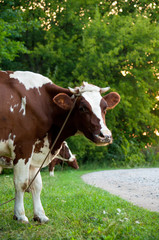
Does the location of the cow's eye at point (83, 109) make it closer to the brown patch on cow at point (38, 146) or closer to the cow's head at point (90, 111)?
the cow's head at point (90, 111)

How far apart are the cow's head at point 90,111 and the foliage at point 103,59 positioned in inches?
531

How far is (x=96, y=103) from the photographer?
4.95 meters

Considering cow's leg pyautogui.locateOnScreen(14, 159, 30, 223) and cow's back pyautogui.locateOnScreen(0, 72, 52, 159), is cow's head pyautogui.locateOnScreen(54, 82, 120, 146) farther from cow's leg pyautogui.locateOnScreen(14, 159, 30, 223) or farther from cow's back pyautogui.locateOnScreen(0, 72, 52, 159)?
cow's leg pyautogui.locateOnScreen(14, 159, 30, 223)

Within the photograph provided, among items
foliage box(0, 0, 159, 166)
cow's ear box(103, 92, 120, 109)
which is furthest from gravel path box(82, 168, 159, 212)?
foliage box(0, 0, 159, 166)

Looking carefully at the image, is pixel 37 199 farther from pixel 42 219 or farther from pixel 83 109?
pixel 83 109

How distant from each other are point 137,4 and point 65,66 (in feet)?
28.1

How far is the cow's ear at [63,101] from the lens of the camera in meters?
5.02

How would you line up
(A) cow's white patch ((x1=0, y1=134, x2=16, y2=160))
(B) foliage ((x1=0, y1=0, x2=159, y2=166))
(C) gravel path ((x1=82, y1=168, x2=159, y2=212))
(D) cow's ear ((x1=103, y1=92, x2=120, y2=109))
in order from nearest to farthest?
(A) cow's white patch ((x1=0, y1=134, x2=16, y2=160)), (D) cow's ear ((x1=103, y1=92, x2=120, y2=109)), (C) gravel path ((x1=82, y1=168, x2=159, y2=212)), (B) foliage ((x1=0, y1=0, x2=159, y2=166))

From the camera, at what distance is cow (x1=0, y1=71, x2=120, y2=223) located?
4750 mm

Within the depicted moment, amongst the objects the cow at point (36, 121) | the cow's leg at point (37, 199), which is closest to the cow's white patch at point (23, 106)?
the cow at point (36, 121)

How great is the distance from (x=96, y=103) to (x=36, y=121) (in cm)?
91

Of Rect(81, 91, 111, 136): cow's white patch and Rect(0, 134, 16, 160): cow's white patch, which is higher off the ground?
Rect(81, 91, 111, 136): cow's white patch

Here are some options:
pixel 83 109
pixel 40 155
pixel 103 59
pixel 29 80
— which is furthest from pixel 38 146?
pixel 103 59

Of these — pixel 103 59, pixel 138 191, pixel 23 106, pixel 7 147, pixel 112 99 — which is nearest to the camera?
pixel 7 147
